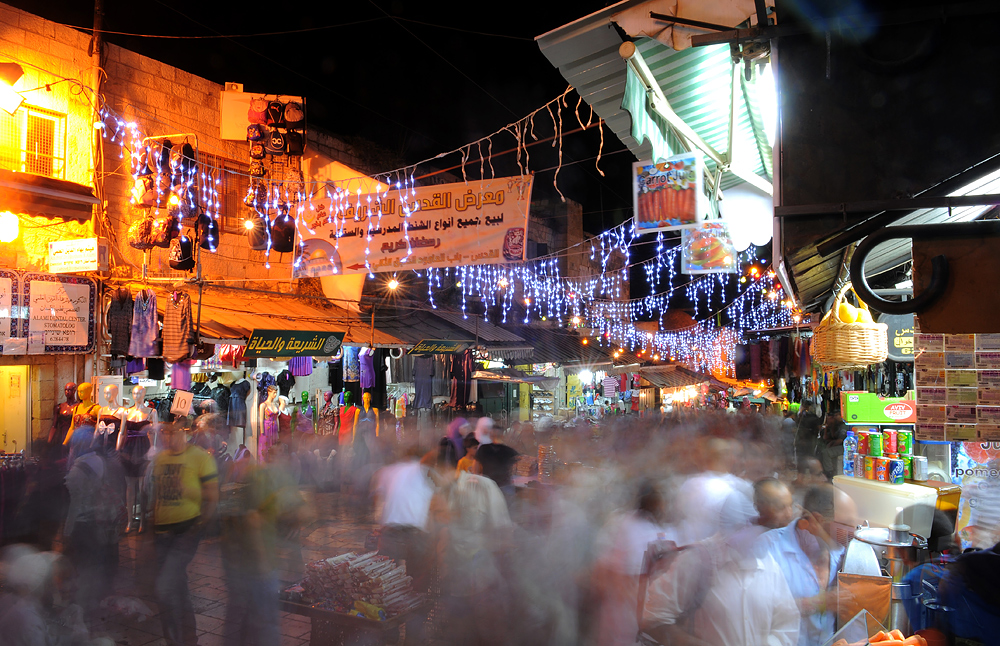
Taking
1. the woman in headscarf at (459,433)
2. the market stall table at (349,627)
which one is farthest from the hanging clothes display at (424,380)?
the market stall table at (349,627)

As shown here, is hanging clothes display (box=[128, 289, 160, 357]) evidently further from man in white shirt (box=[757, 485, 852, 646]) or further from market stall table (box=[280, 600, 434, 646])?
man in white shirt (box=[757, 485, 852, 646])

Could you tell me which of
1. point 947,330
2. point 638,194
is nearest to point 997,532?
point 947,330

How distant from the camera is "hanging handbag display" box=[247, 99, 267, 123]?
42.2ft

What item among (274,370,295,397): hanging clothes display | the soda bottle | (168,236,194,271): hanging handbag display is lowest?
the soda bottle

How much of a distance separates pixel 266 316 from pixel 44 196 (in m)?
3.87

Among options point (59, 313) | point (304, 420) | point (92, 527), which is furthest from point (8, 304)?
point (304, 420)

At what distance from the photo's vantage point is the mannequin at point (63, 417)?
935 cm

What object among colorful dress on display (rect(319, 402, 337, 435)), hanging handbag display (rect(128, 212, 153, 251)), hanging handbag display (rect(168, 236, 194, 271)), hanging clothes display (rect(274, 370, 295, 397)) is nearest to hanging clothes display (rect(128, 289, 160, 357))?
hanging handbag display (rect(168, 236, 194, 271))

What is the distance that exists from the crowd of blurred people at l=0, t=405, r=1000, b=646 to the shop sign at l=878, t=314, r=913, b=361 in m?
1.50

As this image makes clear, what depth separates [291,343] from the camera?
10.3m

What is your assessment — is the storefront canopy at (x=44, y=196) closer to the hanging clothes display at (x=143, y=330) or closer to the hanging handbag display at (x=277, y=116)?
the hanging clothes display at (x=143, y=330)

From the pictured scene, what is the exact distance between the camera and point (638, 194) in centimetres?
549

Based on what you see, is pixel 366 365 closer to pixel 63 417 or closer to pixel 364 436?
pixel 364 436

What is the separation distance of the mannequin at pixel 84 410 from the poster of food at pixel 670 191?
317 inches
